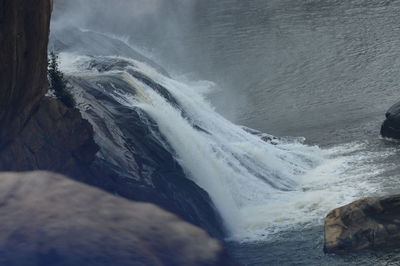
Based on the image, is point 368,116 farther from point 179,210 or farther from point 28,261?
point 28,261

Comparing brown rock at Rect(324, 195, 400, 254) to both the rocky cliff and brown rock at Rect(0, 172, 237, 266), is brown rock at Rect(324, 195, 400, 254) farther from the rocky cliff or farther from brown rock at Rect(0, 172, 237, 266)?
the rocky cliff

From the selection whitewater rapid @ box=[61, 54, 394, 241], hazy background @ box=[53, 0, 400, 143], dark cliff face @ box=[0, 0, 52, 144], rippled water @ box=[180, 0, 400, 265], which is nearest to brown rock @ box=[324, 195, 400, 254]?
rippled water @ box=[180, 0, 400, 265]

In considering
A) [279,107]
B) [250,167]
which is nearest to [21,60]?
[250,167]

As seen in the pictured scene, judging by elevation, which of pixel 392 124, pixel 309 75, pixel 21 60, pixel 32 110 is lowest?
pixel 32 110

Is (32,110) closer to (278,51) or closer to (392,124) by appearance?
(392,124)

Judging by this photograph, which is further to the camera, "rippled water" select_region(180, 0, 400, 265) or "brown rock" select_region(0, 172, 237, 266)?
"rippled water" select_region(180, 0, 400, 265)

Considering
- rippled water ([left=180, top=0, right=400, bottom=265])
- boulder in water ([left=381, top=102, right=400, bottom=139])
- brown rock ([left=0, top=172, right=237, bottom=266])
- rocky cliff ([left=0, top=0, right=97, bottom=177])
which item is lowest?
brown rock ([left=0, top=172, right=237, bottom=266])

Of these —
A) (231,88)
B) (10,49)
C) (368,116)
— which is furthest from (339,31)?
(10,49)
